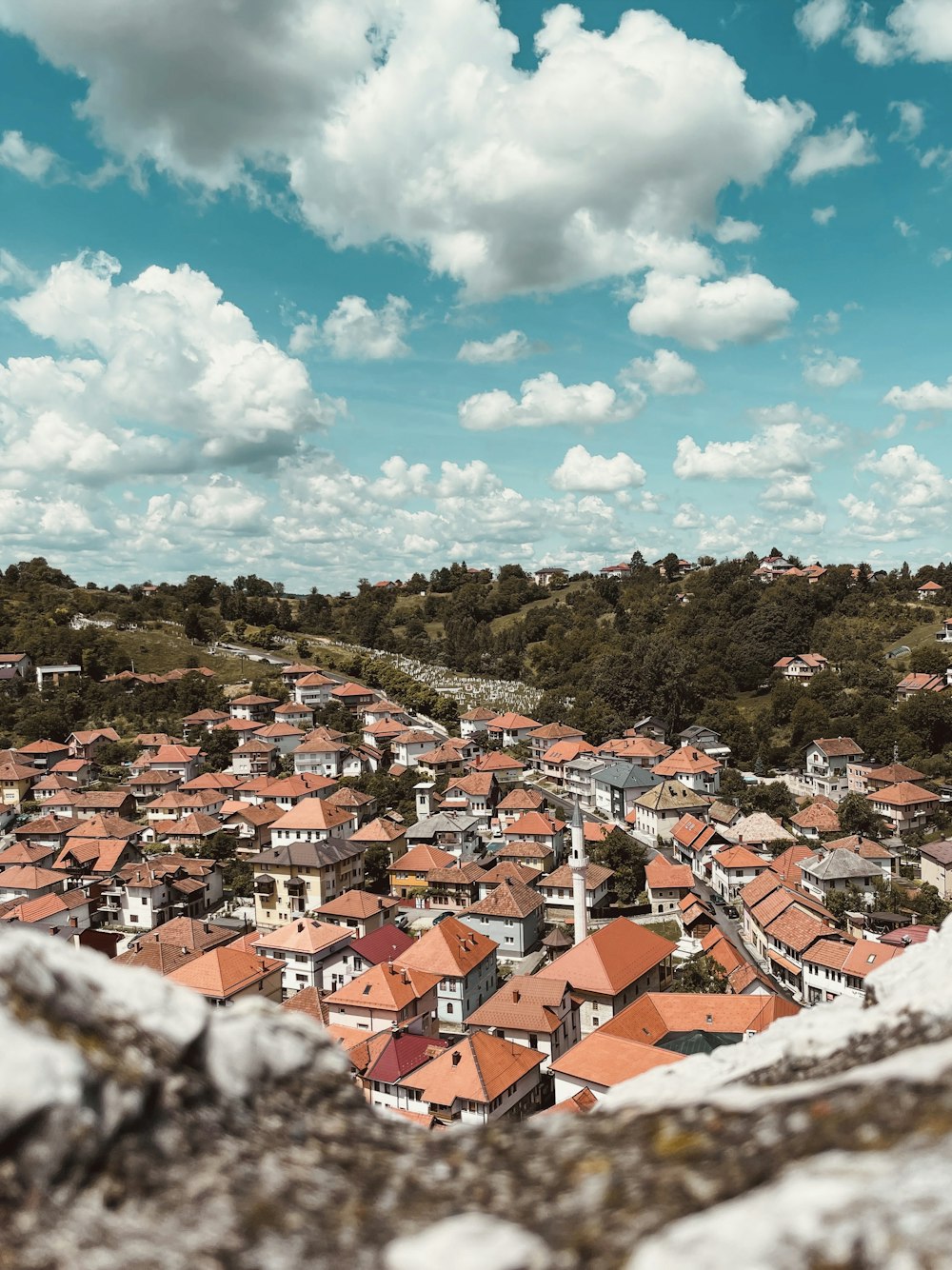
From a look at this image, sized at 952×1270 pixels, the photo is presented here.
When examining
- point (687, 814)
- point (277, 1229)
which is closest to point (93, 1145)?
point (277, 1229)

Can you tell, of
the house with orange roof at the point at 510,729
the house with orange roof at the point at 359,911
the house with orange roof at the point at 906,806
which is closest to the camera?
the house with orange roof at the point at 359,911

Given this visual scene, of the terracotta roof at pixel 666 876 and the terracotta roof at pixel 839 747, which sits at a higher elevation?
the terracotta roof at pixel 839 747

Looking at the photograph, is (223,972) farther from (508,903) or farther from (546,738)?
(546,738)

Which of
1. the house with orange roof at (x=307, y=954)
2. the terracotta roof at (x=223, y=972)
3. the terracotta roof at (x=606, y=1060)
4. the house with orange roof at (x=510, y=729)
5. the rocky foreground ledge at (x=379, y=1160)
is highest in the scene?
the rocky foreground ledge at (x=379, y=1160)

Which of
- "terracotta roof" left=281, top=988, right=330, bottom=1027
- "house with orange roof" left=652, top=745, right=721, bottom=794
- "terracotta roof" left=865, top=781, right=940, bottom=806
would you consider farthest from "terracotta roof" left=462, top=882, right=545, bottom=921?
"terracotta roof" left=865, top=781, right=940, bottom=806

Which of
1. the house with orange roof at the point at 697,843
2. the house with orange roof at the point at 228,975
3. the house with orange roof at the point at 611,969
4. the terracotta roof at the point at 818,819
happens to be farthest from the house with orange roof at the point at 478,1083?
the terracotta roof at the point at 818,819

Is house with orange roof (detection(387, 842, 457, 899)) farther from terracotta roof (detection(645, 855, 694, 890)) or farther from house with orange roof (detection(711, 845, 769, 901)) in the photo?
house with orange roof (detection(711, 845, 769, 901))

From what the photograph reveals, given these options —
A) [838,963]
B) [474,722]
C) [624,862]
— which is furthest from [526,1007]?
[474,722]

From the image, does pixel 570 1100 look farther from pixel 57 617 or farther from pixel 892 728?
pixel 57 617

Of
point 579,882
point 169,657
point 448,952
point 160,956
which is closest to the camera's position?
point 448,952

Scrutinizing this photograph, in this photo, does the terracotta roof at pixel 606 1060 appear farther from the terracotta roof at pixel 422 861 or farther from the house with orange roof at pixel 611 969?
the terracotta roof at pixel 422 861
